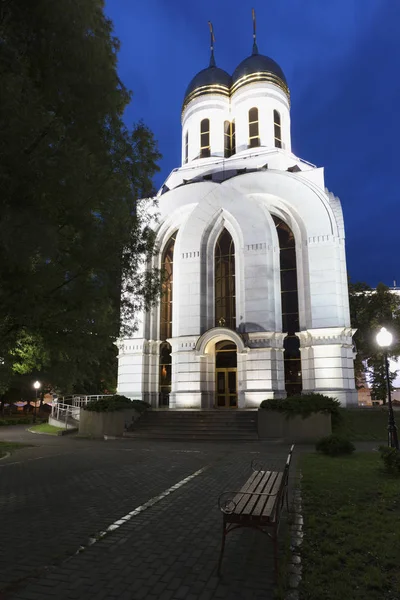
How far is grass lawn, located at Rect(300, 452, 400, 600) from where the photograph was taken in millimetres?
4594

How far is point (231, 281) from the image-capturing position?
99.0ft

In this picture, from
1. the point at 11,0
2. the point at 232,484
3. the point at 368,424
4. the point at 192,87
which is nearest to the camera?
the point at 11,0

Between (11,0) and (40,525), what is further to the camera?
(40,525)

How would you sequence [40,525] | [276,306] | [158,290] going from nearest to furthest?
1. [40,525]
2. [158,290]
3. [276,306]

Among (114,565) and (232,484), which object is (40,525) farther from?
(232,484)

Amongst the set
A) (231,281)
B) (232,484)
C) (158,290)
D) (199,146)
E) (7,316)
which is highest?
(199,146)

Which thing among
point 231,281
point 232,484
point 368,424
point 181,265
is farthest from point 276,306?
point 232,484

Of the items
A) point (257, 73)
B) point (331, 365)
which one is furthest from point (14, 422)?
point (257, 73)

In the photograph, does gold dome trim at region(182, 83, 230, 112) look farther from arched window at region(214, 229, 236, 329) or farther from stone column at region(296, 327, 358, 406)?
stone column at region(296, 327, 358, 406)

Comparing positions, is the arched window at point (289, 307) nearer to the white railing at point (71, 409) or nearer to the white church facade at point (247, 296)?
the white church facade at point (247, 296)

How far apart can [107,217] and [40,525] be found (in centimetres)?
539

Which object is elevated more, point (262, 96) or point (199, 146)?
point (262, 96)

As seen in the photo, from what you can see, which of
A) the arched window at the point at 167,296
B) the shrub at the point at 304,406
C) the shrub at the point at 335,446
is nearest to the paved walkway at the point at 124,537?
Result: the shrub at the point at 335,446

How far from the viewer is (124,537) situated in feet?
20.8
